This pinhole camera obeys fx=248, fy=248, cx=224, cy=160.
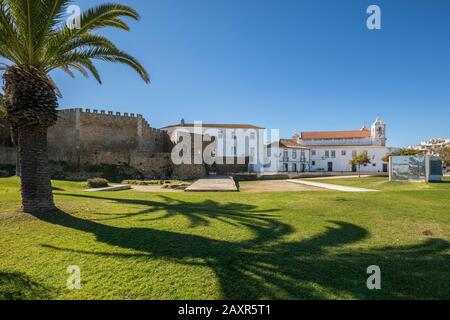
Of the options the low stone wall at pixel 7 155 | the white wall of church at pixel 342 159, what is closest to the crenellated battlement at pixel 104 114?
the low stone wall at pixel 7 155

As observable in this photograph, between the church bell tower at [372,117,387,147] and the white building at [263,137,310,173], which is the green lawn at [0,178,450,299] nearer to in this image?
the white building at [263,137,310,173]

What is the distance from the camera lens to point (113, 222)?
641 cm

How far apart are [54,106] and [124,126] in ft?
93.3

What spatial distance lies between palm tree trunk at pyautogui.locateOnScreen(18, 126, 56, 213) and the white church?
142 ft

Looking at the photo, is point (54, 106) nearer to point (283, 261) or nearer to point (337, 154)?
point (283, 261)

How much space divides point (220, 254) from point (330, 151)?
185ft

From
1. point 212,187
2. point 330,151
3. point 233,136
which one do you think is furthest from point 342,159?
point 212,187

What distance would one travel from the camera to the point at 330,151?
55.4 m

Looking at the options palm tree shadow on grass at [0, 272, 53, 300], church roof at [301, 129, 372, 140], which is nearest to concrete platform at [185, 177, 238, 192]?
palm tree shadow on grass at [0, 272, 53, 300]

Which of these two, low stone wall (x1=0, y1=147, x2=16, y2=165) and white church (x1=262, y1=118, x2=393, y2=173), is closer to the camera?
low stone wall (x1=0, y1=147, x2=16, y2=165)

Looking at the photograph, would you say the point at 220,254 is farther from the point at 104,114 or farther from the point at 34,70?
the point at 104,114

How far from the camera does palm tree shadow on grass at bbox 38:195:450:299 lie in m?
3.15

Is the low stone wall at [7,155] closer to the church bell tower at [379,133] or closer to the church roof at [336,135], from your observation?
the church roof at [336,135]
